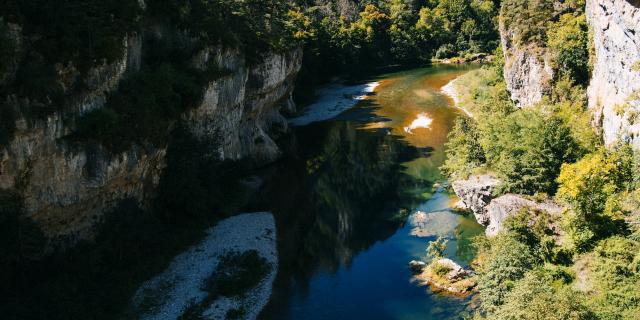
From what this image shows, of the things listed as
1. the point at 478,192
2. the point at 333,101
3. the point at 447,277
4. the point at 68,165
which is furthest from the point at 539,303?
the point at 333,101

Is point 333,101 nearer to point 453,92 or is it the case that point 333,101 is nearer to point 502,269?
point 453,92

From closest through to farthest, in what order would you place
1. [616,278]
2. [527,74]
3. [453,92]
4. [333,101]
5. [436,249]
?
1. [616,278]
2. [436,249]
3. [527,74]
4. [333,101]
5. [453,92]

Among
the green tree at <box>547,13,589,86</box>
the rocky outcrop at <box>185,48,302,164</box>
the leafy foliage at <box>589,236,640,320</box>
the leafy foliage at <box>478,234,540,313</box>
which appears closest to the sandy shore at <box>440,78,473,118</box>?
the green tree at <box>547,13,589,86</box>

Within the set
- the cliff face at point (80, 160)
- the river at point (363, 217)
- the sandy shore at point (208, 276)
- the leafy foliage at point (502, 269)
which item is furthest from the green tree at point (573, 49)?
the cliff face at point (80, 160)

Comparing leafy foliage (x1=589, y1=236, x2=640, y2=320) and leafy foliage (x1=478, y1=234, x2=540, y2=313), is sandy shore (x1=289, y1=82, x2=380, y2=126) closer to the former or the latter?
leafy foliage (x1=478, y1=234, x2=540, y2=313)

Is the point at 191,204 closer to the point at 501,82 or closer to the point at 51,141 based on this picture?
the point at 51,141

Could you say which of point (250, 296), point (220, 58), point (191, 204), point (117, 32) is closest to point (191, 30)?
point (220, 58)
